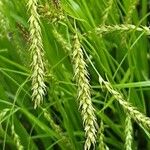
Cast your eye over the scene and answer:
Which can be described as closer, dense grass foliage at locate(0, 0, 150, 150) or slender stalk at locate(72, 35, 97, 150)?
slender stalk at locate(72, 35, 97, 150)

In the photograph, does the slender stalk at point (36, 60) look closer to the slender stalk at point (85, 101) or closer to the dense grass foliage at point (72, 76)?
the slender stalk at point (85, 101)

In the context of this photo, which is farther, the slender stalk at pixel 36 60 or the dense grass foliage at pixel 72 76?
the dense grass foliage at pixel 72 76

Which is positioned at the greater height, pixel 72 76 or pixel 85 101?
pixel 85 101

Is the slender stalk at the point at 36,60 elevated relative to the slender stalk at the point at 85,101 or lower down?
elevated

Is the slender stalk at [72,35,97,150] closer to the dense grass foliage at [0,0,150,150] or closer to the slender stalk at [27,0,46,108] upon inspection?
the slender stalk at [27,0,46,108]

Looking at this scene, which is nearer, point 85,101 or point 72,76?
point 85,101

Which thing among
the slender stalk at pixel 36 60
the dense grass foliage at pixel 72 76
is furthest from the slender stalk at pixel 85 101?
the dense grass foliage at pixel 72 76

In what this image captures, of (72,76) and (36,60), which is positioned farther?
(72,76)

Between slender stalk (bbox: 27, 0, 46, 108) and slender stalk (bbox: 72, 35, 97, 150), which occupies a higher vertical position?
slender stalk (bbox: 27, 0, 46, 108)

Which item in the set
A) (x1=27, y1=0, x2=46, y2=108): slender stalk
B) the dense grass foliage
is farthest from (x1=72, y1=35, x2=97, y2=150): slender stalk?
the dense grass foliage

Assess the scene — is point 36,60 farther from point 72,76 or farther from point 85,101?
point 72,76

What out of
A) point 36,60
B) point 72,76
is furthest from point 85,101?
point 72,76

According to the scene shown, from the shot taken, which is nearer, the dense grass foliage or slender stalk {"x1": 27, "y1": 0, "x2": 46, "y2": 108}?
slender stalk {"x1": 27, "y1": 0, "x2": 46, "y2": 108}

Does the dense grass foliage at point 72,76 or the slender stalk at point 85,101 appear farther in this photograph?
the dense grass foliage at point 72,76
